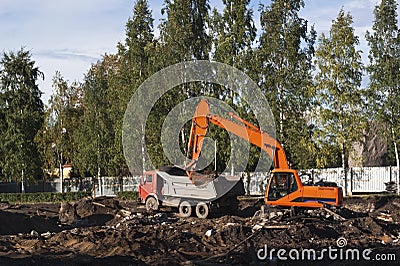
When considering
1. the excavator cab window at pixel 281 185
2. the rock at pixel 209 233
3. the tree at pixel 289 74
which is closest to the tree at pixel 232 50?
the tree at pixel 289 74

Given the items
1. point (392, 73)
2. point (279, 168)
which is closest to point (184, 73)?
point (392, 73)

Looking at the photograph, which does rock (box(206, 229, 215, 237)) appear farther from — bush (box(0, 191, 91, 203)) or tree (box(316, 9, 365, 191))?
bush (box(0, 191, 91, 203))

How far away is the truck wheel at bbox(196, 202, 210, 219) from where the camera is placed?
25.4 metres

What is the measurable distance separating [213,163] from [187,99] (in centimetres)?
443

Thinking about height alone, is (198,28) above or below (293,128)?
above

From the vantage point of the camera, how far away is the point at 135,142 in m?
38.7

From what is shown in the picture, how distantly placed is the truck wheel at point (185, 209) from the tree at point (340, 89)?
11.8 meters

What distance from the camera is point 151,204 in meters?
27.1

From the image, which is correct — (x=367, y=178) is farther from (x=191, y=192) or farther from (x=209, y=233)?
(x=209, y=233)

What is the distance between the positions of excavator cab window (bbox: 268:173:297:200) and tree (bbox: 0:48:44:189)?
2626cm

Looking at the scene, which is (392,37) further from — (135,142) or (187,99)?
(135,142)

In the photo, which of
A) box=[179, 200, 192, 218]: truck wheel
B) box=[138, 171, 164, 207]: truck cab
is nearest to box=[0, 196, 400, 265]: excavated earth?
box=[179, 200, 192, 218]: truck wheel

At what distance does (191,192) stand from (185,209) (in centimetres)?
100

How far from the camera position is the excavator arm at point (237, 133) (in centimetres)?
2323
